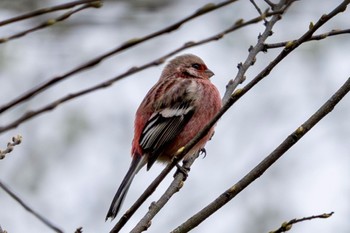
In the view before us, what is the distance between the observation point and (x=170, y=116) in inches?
283

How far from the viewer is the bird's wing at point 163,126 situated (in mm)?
6777

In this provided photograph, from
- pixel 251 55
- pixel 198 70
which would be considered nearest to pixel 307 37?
pixel 251 55

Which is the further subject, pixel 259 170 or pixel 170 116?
pixel 170 116

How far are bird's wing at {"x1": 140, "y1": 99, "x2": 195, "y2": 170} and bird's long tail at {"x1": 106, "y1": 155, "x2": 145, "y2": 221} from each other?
0.11 meters

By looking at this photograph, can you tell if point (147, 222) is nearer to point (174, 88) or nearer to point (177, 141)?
point (177, 141)

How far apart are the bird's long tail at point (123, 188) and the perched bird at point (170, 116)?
12 millimetres

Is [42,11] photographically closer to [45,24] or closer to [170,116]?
[45,24]

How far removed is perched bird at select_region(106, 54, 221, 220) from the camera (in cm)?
681

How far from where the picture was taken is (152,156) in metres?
6.73

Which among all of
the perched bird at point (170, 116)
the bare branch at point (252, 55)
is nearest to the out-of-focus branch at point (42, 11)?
the bare branch at point (252, 55)

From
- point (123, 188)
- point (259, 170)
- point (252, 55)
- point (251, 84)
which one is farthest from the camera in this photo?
point (123, 188)

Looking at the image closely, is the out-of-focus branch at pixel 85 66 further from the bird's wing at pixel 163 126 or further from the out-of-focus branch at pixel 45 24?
the bird's wing at pixel 163 126

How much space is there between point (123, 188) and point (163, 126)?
1246 mm

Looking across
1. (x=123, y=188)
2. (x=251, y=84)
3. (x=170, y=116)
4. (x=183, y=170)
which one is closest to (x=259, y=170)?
(x=251, y=84)
